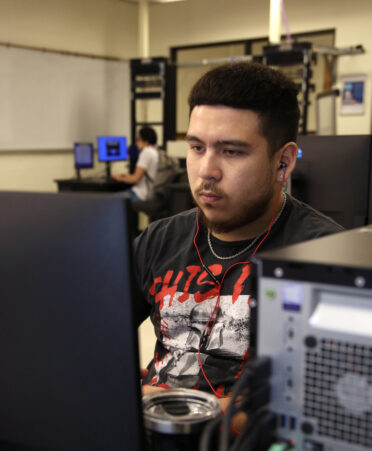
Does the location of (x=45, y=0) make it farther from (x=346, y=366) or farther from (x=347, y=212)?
(x=346, y=366)

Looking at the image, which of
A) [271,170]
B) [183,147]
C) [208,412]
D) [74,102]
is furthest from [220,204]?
[74,102]

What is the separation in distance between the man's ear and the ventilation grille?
2.10 ft

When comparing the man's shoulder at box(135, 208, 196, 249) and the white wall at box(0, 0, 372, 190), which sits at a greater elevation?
the white wall at box(0, 0, 372, 190)

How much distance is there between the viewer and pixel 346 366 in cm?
A: 50

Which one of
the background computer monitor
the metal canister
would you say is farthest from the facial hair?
the background computer monitor

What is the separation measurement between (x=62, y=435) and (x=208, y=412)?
162 mm

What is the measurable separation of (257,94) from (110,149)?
5083 mm

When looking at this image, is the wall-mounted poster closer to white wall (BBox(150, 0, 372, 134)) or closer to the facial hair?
white wall (BBox(150, 0, 372, 134))

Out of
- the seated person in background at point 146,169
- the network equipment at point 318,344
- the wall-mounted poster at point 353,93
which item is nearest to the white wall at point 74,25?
the seated person in background at point 146,169

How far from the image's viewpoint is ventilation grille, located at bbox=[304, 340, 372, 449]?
0.49 metres

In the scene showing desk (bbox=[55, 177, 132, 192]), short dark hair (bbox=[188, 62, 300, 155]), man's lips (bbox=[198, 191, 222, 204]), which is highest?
short dark hair (bbox=[188, 62, 300, 155])

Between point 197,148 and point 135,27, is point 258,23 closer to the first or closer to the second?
point 135,27

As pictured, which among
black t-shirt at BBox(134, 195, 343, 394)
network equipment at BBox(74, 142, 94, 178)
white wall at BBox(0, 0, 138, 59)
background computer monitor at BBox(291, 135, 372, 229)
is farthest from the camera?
network equipment at BBox(74, 142, 94, 178)

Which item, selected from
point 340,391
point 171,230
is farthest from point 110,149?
point 340,391
